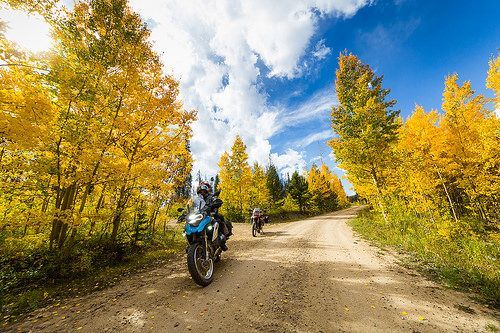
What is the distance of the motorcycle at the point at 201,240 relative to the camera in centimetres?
514

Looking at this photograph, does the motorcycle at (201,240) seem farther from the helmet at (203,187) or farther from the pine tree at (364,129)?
the pine tree at (364,129)

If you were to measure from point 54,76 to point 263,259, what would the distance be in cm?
842

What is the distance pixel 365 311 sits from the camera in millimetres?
3846

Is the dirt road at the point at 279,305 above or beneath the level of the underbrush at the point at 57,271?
beneath

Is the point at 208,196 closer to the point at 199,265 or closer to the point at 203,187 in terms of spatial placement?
the point at 203,187

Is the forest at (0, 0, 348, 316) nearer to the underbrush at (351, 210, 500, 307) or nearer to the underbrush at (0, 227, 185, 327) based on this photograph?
the underbrush at (0, 227, 185, 327)

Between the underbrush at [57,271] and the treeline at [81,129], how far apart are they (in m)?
Answer: 0.07

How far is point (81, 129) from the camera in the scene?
7.16 m

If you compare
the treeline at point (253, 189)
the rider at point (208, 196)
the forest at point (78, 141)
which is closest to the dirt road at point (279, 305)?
the rider at point (208, 196)

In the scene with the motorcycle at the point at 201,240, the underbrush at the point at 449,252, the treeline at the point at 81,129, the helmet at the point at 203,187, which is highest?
the treeline at the point at 81,129

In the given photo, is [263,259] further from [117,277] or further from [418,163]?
Result: [418,163]

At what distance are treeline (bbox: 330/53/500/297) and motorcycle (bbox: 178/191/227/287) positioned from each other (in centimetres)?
885

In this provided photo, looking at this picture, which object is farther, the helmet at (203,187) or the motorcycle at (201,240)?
the helmet at (203,187)

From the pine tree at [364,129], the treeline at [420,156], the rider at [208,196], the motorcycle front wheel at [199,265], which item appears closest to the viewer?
the motorcycle front wheel at [199,265]
